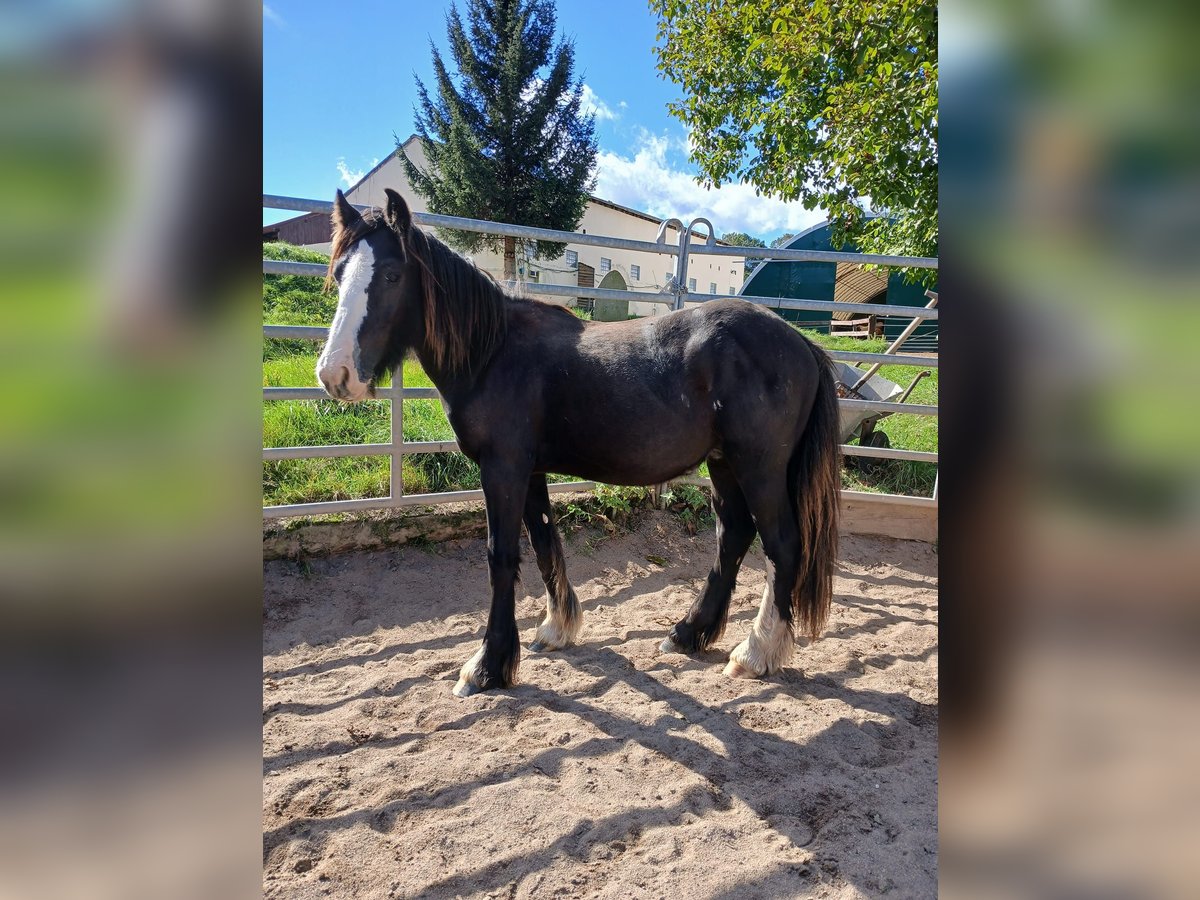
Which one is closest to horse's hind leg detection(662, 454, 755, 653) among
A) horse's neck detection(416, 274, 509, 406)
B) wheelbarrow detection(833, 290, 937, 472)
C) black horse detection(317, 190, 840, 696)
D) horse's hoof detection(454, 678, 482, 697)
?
black horse detection(317, 190, 840, 696)

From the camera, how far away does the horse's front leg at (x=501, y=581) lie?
8.89ft

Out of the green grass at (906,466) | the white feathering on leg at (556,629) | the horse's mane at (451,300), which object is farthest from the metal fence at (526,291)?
the white feathering on leg at (556,629)

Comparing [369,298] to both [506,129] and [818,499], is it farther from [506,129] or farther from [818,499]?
[506,129]

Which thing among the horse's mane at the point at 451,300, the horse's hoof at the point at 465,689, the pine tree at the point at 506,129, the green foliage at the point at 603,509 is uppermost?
the pine tree at the point at 506,129

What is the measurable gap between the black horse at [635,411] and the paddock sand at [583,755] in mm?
322

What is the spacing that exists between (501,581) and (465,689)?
460mm

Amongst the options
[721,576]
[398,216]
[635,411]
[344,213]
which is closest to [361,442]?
[344,213]

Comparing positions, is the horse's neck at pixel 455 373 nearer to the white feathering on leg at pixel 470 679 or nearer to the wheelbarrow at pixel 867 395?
the white feathering on leg at pixel 470 679
